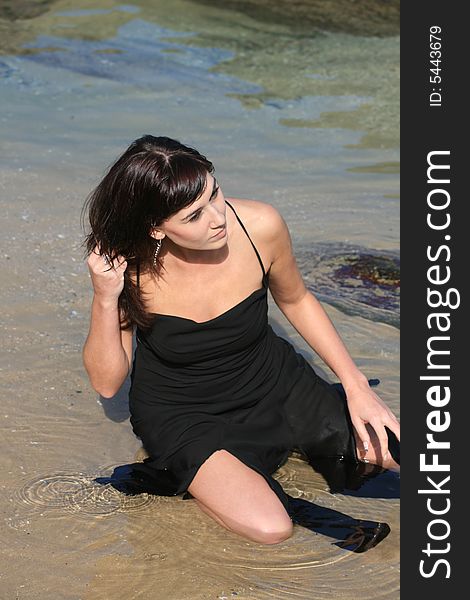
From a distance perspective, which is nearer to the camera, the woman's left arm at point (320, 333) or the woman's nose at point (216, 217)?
the woman's nose at point (216, 217)

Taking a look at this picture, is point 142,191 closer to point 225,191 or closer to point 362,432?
point 362,432

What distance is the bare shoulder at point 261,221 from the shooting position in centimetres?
404

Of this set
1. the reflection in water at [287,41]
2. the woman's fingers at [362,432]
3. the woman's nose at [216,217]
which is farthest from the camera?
the reflection in water at [287,41]

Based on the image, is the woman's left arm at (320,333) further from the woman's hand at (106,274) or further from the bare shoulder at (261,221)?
the woman's hand at (106,274)

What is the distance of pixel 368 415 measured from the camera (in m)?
3.93

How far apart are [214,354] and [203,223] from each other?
57cm

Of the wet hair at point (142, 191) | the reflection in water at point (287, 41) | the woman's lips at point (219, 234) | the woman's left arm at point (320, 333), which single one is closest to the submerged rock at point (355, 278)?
the woman's left arm at point (320, 333)

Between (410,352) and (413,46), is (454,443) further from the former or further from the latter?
(413,46)

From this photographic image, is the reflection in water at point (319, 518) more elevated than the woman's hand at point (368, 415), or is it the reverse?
the woman's hand at point (368, 415)

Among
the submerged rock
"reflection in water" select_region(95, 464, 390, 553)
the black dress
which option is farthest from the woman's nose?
the submerged rock

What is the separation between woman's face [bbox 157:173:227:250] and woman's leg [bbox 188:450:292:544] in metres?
0.81

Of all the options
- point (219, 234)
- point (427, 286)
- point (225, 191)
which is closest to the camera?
point (219, 234)

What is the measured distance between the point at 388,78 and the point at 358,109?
3.61 ft

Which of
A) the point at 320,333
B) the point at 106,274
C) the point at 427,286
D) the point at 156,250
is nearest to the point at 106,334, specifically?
the point at 106,274
